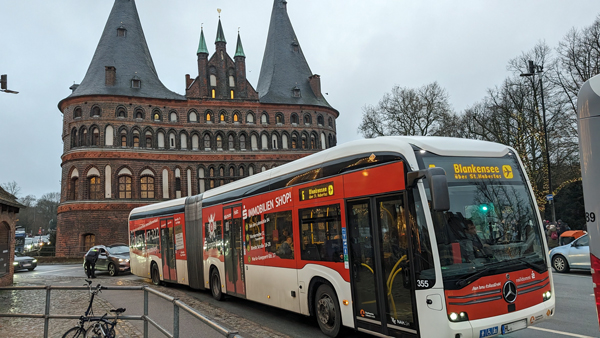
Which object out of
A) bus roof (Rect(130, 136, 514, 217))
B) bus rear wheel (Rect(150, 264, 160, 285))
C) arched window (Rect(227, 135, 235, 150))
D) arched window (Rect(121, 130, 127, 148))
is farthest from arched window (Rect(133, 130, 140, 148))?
bus roof (Rect(130, 136, 514, 217))

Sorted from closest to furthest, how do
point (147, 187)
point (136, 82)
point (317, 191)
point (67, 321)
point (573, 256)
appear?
point (317, 191) → point (67, 321) → point (573, 256) → point (147, 187) → point (136, 82)

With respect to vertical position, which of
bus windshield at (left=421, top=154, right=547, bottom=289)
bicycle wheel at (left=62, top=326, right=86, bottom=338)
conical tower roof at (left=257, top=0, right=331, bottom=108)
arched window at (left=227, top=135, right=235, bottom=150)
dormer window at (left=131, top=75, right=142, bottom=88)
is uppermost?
conical tower roof at (left=257, top=0, right=331, bottom=108)

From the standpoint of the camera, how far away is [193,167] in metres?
48.2

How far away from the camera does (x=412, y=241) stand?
6.09 meters

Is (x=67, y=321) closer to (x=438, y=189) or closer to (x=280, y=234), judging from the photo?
(x=280, y=234)

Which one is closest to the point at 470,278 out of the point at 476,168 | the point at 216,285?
the point at 476,168

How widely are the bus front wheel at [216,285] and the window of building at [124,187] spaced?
3500cm

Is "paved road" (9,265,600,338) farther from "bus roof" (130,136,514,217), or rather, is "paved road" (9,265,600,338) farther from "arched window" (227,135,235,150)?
"arched window" (227,135,235,150)

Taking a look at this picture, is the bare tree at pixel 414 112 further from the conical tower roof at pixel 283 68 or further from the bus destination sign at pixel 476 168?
the bus destination sign at pixel 476 168

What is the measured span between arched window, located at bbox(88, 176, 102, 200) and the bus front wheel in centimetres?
3508

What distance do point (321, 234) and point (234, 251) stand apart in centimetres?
407

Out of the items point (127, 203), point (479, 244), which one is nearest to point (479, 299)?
point (479, 244)

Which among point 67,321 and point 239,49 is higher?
point 239,49

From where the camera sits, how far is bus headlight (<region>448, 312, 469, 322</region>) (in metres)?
5.68
